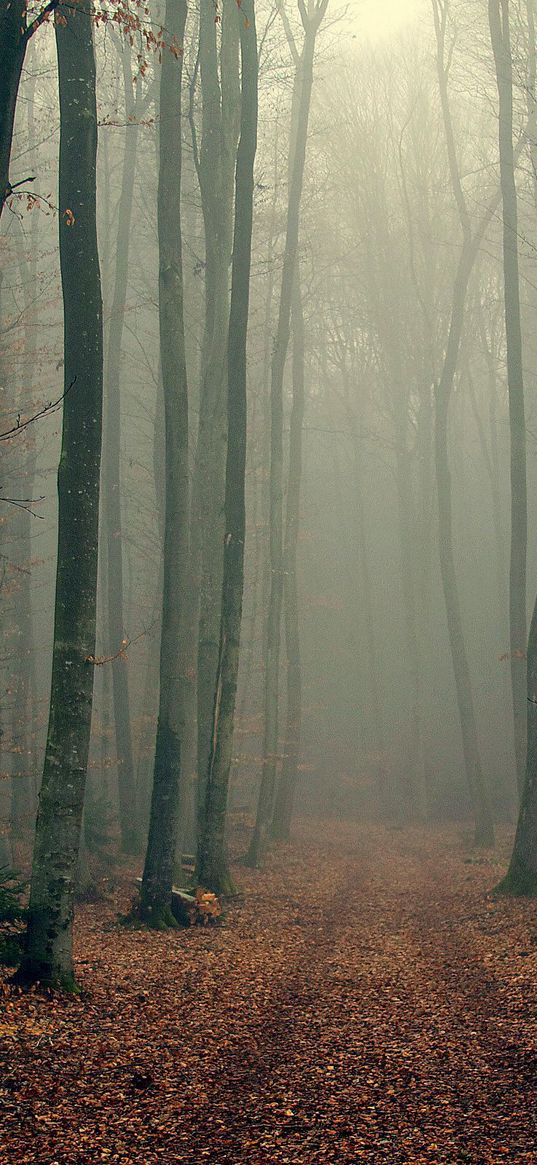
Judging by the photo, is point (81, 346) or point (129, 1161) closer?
point (129, 1161)

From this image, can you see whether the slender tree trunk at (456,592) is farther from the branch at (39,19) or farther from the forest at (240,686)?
the branch at (39,19)

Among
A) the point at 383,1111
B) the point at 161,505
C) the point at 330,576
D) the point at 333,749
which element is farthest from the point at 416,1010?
the point at 330,576

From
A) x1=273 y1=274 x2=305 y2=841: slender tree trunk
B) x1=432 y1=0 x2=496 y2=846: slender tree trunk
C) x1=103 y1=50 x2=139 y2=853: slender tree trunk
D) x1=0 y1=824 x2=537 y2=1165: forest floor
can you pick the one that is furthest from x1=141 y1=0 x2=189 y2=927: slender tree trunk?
x1=432 y1=0 x2=496 y2=846: slender tree trunk

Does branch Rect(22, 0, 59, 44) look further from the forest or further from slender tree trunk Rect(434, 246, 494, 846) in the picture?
slender tree trunk Rect(434, 246, 494, 846)

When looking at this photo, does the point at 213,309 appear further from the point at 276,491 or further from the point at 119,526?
the point at 119,526

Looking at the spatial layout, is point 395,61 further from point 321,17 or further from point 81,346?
point 81,346

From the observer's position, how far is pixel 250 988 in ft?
21.8

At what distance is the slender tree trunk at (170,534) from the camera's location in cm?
906

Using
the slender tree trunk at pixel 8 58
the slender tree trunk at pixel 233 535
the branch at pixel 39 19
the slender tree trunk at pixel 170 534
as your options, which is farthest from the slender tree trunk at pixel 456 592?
the slender tree trunk at pixel 8 58

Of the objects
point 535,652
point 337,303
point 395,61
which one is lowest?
point 535,652

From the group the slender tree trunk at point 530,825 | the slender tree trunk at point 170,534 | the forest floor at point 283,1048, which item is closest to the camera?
the forest floor at point 283,1048

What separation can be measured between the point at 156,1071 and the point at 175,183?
8.56m

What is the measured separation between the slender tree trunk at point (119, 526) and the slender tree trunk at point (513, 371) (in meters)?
6.05

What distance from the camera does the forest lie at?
179 inches
